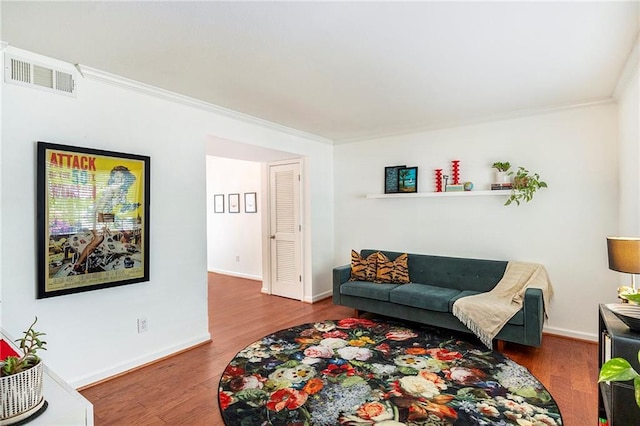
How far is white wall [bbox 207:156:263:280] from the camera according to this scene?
21.9ft

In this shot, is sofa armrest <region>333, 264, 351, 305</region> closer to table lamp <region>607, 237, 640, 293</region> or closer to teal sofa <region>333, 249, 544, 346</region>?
teal sofa <region>333, 249, 544, 346</region>

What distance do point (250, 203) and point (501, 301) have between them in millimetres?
4769

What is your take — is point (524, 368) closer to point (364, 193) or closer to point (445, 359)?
point (445, 359)

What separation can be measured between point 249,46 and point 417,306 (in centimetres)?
290

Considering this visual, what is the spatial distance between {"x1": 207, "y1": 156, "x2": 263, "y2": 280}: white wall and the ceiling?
11.4ft

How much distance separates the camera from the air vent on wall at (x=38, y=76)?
231 cm

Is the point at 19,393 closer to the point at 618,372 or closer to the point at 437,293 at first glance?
the point at 618,372

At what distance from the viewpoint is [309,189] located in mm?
5043

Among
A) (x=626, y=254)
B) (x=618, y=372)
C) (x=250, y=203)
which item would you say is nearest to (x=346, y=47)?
(x=626, y=254)

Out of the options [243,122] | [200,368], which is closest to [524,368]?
[200,368]

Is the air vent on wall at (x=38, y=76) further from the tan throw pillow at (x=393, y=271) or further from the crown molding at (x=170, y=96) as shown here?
the tan throw pillow at (x=393, y=271)

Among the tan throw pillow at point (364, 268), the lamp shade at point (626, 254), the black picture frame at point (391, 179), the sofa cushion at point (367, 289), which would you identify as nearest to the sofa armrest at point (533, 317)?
the lamp shade at point (626, 254)

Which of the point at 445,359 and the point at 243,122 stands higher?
the point at 243,122

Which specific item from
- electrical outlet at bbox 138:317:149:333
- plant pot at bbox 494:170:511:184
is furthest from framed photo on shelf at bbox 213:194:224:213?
plant pot at bbox 494:170:511:184
